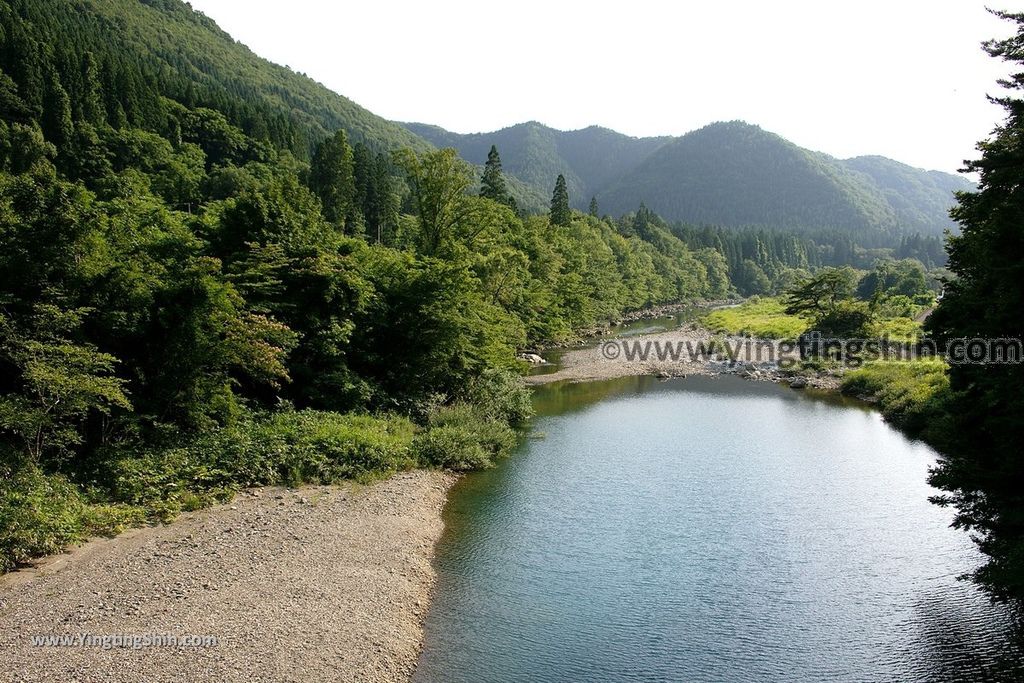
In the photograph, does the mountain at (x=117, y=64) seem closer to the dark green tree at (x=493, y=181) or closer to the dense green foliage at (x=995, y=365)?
the dark green tree at (x=493, y=181)

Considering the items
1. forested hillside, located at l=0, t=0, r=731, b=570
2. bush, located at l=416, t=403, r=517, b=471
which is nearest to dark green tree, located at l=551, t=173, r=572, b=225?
forested hillside, located at l=0, t=0, r=731, b=570

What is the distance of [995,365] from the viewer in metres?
13.6

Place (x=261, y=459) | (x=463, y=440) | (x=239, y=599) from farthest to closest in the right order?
(x=463, y=440) → (x=261, y=459) → (x=239, y=599)

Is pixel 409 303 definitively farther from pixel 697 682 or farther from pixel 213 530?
pixel 697 682

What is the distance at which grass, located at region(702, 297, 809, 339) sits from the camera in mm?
67938

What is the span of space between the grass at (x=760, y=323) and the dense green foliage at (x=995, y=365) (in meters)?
51.1

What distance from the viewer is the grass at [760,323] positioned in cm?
6794

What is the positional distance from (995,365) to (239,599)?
55.6ft

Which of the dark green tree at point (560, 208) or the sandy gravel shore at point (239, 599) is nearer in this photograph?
the sandy gravel shore at point (239, 599)

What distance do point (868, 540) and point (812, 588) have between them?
14.0 ft

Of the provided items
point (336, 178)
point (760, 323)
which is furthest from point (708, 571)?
point (336, 178)

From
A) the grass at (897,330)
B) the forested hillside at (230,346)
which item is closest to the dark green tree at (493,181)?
the forested hillside at (230,346)

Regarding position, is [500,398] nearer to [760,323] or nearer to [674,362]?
[674,362]

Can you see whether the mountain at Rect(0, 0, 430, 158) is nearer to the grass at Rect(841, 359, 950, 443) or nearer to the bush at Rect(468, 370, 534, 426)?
the bush at Rect(468, 370, 534, 426)
